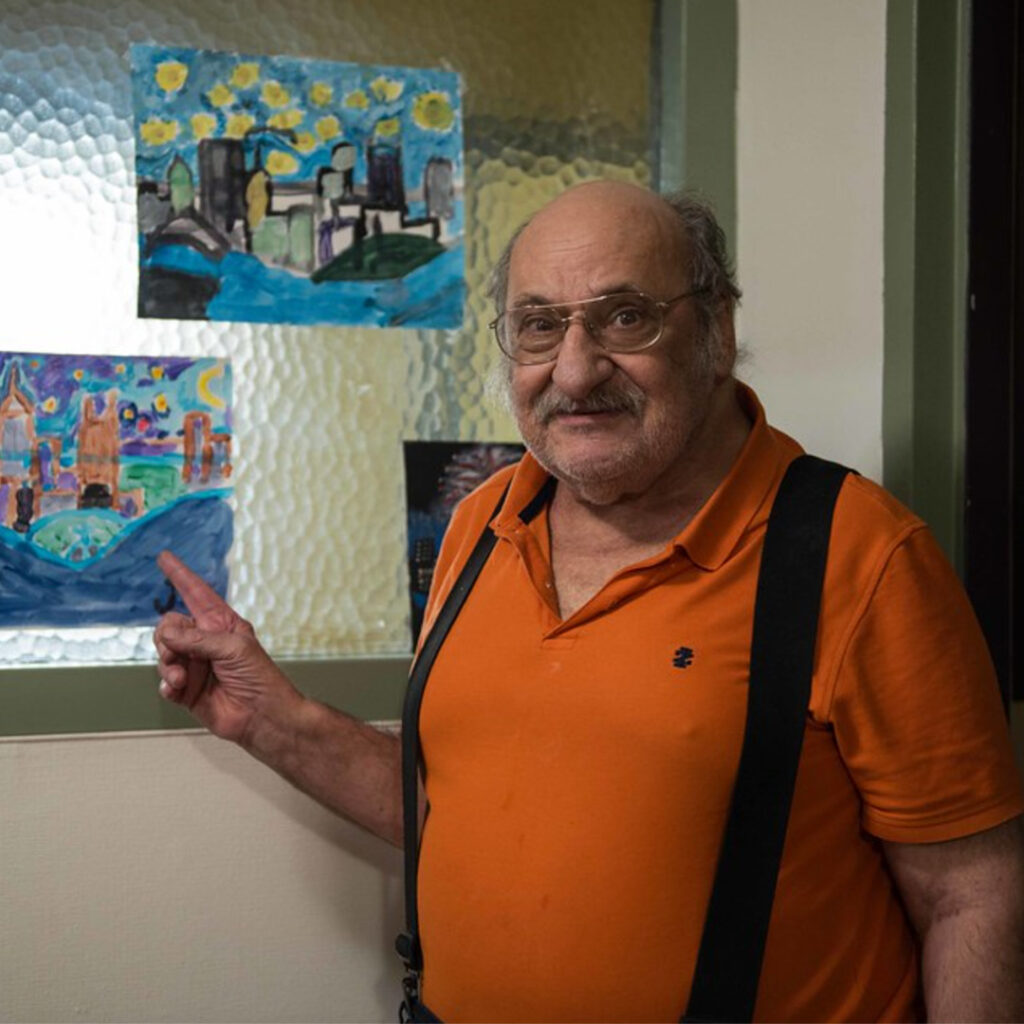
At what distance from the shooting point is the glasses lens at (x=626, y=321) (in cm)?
111

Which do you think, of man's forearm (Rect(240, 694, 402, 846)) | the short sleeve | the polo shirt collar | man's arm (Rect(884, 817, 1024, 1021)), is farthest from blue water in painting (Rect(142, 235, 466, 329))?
man's arm (Rect(884, 817, 1024, 1021))

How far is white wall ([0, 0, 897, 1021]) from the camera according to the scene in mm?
1350

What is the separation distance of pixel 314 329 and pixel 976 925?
1.04 m

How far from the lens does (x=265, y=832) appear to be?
1.42 meters

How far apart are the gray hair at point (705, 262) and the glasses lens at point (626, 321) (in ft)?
0.20

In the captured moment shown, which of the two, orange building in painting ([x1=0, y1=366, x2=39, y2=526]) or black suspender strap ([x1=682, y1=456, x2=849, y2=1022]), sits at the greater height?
orange building in painting ([x1=0, y1=366, x2=39, y2=526])

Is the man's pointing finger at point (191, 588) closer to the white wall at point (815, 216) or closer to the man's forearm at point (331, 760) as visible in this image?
the man's forearm at point (331, 760)

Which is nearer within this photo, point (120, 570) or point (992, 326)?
point (992, 326)

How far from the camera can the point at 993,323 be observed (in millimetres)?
1269

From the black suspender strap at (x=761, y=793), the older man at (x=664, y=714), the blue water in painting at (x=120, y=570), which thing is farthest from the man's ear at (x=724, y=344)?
the blue water in painting at (x=120, y=570)

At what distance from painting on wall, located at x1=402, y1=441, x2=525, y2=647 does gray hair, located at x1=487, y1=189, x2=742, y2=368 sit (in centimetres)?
35

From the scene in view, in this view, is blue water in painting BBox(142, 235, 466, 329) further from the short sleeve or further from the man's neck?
the short sleeve

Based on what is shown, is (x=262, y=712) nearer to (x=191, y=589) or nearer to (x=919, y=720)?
(x=191, y=589)

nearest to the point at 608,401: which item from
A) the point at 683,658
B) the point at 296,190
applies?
the point at 683,658
